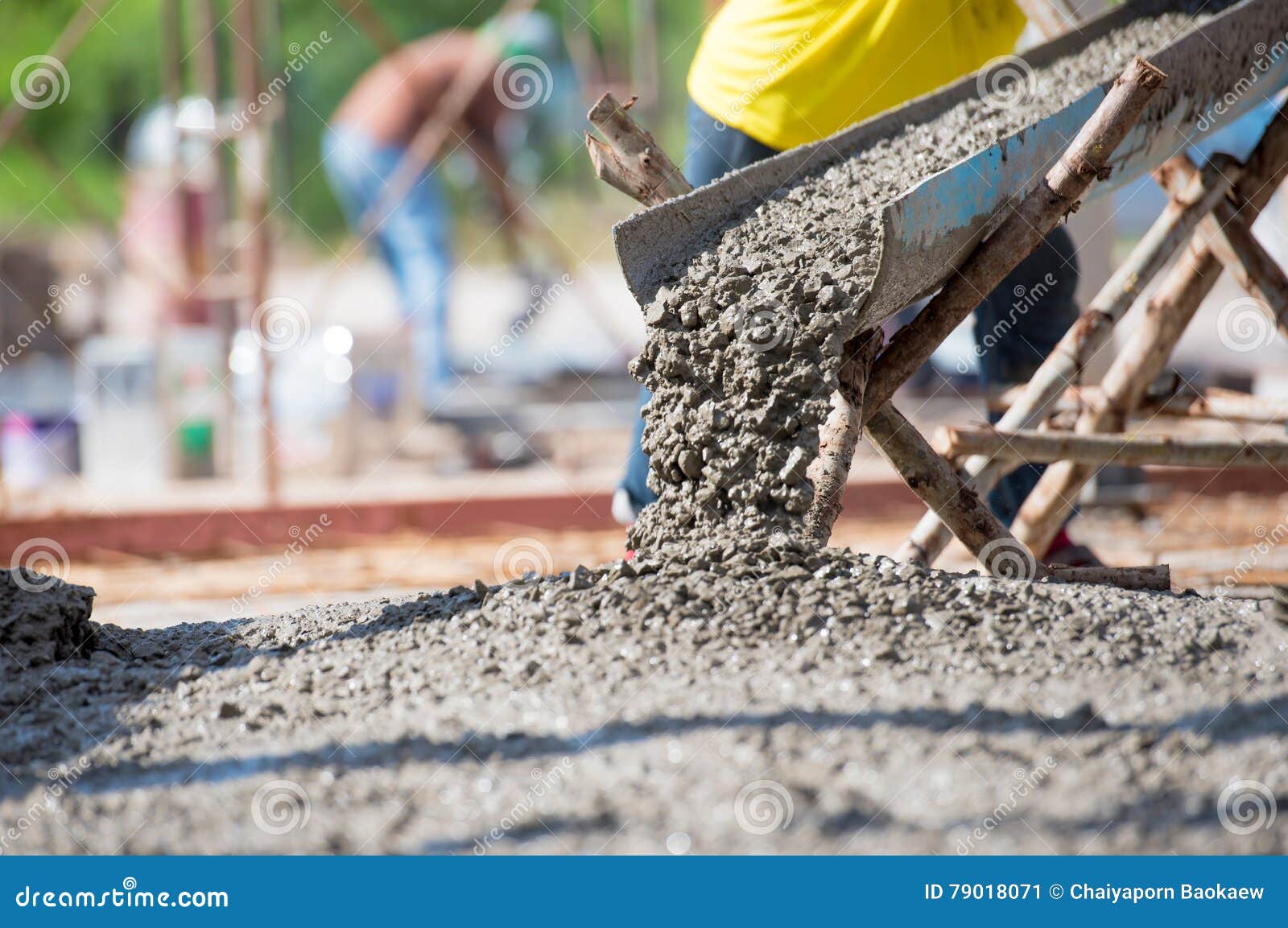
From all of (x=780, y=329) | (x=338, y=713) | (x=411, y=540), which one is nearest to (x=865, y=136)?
(x=780, y=329)

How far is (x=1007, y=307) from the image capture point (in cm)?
320

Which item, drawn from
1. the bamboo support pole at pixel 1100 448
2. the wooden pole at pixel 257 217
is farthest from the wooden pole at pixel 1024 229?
the wooden pole at pixel 257 217

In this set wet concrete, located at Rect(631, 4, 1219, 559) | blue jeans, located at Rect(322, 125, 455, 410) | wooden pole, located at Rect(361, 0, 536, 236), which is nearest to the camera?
wet concrete, located at Rect(631, 4, 1219, 559)

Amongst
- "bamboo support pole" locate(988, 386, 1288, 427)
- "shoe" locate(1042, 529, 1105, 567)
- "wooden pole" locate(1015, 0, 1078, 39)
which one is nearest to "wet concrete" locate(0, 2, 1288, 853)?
"wooden pole" locate(1015, 0, 1078, 39)

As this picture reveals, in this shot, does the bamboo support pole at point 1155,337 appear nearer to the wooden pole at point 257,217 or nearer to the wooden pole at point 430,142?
the wooden pole at point 257,217

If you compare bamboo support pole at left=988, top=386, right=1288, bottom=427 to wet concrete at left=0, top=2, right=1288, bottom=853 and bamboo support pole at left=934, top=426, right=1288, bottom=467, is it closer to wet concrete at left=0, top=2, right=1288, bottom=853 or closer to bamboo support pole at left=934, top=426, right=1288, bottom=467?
bamboo support pole at left=934, top=426, right=1288, bottom=467

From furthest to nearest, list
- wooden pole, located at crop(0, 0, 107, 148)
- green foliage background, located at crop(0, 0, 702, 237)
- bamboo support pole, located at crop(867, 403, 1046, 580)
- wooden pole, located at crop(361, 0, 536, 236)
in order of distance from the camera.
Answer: green foliage background, located at crop(0, 0, 702, 237), wooden pole, located at crop(361, 0, 536, 236), wooden pole, located at crop(0, 0, 107, 148), bamboo support pole, located at crop(867, 403, 1046, 580)

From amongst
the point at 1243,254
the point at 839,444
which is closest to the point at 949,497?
the point at 839,444

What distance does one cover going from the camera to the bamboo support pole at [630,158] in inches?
97.7

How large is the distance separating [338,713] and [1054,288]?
2085 millimetres

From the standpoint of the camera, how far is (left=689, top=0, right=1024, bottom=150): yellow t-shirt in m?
2.89

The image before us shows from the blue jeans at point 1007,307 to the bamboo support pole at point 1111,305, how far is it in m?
0.15

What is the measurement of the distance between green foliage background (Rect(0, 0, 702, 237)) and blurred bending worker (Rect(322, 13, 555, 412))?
5346 millimetres

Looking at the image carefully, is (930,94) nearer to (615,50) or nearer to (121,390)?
(121,390)
